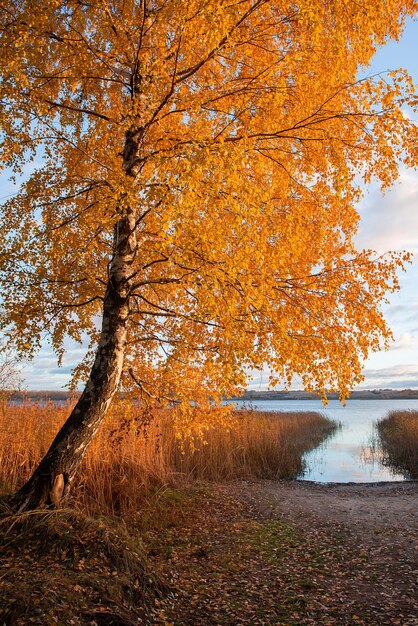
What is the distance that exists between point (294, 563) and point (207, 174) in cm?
493

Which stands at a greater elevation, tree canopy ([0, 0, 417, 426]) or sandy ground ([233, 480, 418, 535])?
tree canopy ([0, 0, 417, 426])

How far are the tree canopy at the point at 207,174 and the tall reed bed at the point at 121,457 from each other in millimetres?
1470

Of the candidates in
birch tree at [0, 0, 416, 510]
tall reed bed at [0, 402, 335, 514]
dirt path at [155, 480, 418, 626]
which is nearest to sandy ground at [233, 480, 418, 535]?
dirt path at [155, 480, 418, 626]

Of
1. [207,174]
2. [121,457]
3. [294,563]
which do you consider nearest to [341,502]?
[294,563]

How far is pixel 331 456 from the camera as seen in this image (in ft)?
60.8

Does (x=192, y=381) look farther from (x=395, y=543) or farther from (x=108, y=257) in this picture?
(x=395, y=543)

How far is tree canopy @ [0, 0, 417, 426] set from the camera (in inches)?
188

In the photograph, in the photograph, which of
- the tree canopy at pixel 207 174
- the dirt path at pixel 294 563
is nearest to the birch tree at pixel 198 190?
the tree canopy at pixel 207 174

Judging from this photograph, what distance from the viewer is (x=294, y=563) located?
5941 millimetres

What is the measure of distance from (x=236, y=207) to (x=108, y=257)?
12.9ft

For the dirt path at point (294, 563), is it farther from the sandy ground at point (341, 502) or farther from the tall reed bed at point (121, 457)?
the tall reed bed at point (121, 457)

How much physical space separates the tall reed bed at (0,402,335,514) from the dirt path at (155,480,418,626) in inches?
48.0

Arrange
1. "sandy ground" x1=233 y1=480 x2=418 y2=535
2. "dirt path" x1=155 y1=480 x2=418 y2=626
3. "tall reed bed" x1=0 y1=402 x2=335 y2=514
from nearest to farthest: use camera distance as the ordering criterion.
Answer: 1. "dirt path" x1=155 y1=480 x2=418 y2=626
2. "tall reed bed" x1=0 y1=402 x2=335 y2=514
3. "sandy ground" x1=233 y1=480 x2=418 y2=535

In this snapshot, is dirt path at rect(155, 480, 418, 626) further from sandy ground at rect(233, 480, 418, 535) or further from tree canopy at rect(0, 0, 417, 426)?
tree canopy at rect(0, 0, 417, 426)
